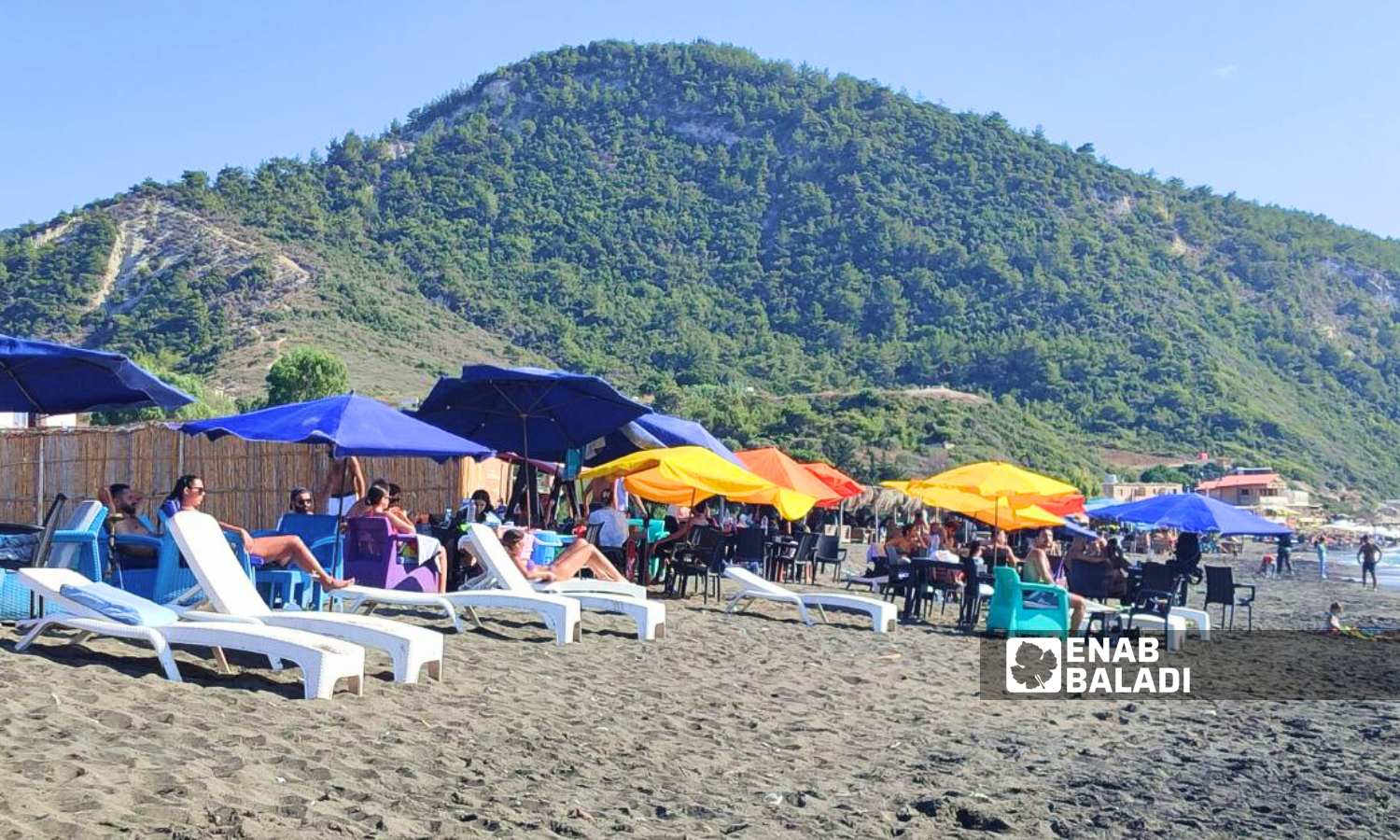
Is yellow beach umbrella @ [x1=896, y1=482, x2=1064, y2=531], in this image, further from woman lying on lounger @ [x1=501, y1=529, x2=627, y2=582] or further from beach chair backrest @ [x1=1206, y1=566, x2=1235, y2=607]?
woman lying on lounger @ [x1=501, y1=529, x2=627, y2=582]

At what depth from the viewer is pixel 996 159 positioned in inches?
4242

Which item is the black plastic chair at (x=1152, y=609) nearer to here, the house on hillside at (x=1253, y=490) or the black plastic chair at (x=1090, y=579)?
the black plastic chair at (x=1090, y=579)

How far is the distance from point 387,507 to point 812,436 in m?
45.4

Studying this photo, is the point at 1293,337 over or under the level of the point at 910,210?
under

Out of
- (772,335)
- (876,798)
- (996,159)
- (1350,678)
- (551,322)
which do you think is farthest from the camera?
(996,159)

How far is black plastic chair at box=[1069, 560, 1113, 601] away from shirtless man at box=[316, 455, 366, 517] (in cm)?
569

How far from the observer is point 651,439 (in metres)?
15.1

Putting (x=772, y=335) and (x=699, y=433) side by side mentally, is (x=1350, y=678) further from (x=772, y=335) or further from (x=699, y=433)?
(x=772, y=335)

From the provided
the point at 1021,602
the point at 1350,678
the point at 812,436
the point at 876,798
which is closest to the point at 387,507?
the point at 1021,602

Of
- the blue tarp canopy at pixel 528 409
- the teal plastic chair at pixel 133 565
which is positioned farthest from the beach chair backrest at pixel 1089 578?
the teal plastic chair at pixel 133 565

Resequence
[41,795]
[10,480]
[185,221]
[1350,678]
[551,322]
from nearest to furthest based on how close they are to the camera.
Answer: [41,795] < [1350,678] < [10,480] < [185,221] < [551,322]

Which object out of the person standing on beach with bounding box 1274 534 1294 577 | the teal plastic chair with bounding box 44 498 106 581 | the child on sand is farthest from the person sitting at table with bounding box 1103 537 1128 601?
the person standing on beach with bounding box 1274 534 1294 577

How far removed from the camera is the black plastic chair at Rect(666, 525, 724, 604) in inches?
447

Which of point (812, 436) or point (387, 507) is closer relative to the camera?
point (387, 507)
